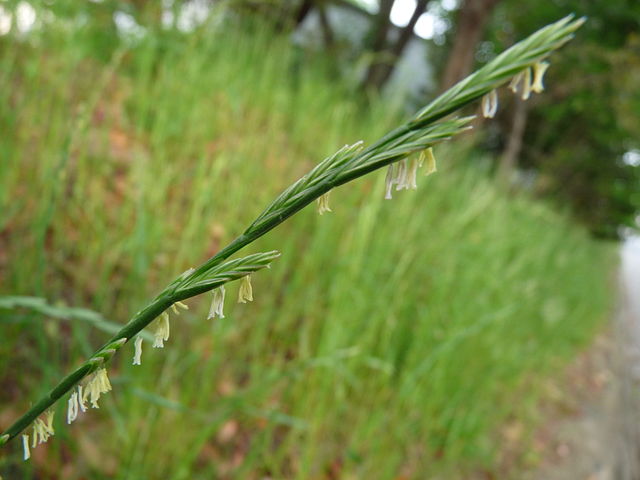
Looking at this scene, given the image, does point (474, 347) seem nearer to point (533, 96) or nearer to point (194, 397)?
point (194, 397)

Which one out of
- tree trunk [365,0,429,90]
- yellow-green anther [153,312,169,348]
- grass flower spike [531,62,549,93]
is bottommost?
yellow-green anther [153,312,169,348]

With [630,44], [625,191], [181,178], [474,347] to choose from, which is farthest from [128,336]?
[625,191]

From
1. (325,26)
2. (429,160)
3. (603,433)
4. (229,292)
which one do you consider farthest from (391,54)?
(429,160)

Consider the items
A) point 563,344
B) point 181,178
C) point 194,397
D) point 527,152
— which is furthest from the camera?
point 527,152

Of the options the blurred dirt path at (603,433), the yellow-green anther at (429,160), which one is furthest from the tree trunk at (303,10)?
the yellow-green anther at (429,160)

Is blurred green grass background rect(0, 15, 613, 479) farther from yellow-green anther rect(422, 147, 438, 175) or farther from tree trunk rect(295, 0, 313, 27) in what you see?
tree trunk rect(295, 0, 313, 27)

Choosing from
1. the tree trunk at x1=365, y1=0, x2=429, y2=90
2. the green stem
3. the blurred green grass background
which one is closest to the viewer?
the green stem

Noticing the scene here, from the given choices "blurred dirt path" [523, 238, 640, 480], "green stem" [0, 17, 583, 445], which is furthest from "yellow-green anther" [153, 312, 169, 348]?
"blurred dirt path" [523, 238, 640, 480]
